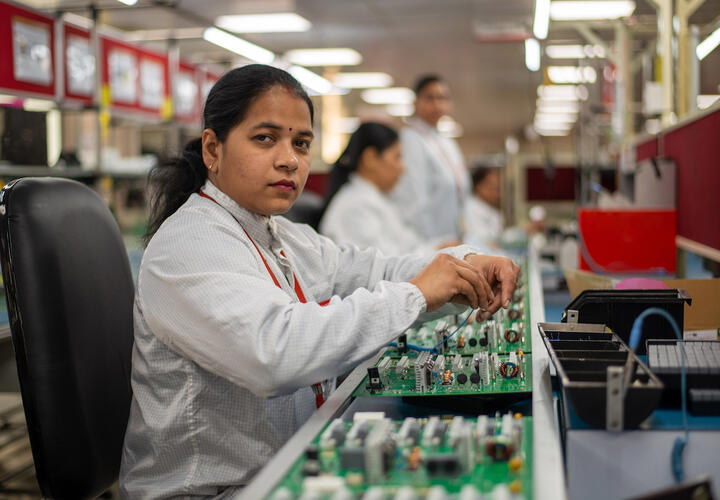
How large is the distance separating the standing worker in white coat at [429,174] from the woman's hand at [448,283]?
304cm

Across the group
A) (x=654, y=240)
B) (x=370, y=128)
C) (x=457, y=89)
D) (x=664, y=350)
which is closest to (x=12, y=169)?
(x=370, y=128)

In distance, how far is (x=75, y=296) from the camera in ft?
4.40

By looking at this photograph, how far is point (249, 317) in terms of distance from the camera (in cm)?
102

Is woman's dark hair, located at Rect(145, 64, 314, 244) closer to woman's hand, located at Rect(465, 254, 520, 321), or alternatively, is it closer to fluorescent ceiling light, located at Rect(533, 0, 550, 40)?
woman's hand, located at Rect(465, 254, 520, 321)

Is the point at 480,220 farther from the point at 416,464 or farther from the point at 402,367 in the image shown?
the point at 416,464

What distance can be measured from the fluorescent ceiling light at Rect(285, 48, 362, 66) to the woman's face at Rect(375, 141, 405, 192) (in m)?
5.41

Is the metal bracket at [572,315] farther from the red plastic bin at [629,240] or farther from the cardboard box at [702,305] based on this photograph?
the red plastic bin at [629,240]

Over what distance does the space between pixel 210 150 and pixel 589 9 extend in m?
3.80

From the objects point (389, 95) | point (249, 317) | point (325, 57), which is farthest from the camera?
point (389, 95)

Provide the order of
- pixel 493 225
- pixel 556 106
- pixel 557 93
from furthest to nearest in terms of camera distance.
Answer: pixel 556 106, pixel 557 93, pixel 493 225

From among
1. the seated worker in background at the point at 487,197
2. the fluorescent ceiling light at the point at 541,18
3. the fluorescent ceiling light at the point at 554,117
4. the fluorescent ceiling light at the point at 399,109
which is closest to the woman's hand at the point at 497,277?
the fluorescent ceiling light at the point at 541,18

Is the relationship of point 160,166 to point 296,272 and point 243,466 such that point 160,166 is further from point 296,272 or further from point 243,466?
point 243,466

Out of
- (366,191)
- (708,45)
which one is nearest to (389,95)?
(366,191)

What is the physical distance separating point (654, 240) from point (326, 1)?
5.19 m
